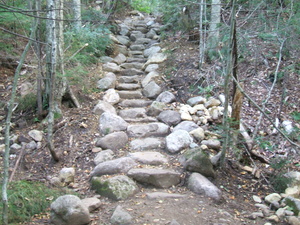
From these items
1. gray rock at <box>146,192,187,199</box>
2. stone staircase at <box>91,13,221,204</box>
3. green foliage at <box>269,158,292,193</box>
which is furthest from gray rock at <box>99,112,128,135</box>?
green foliage at <box>269,158,292,193</box>

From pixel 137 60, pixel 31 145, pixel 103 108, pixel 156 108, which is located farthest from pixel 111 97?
pixel 137 60

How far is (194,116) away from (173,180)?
185 centimetres

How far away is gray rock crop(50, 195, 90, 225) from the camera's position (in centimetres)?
280

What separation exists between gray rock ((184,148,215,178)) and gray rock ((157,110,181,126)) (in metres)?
1.36

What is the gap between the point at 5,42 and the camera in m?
5.98

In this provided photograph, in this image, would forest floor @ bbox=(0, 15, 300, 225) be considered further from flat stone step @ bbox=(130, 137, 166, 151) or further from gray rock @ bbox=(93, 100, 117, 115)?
flat stone step @ bbox=(130, 137, 166, 151)

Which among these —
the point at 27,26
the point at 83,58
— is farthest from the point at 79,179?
the point at 27,26

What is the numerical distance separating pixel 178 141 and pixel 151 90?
2.19 metres

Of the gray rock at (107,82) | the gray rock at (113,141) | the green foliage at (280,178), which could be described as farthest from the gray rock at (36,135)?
the green foliage at (280,178)

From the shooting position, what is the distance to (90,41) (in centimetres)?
727

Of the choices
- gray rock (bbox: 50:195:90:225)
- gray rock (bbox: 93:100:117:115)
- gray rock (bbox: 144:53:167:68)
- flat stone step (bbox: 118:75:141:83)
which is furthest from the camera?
gray rock (bbox: 144:53:167:68)

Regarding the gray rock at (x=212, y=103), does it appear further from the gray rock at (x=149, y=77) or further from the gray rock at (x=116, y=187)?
the gray rock at (x=116, y=187)

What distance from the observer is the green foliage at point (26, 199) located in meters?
2.98

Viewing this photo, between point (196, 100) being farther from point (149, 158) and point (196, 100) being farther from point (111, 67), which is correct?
point (111, 67)
